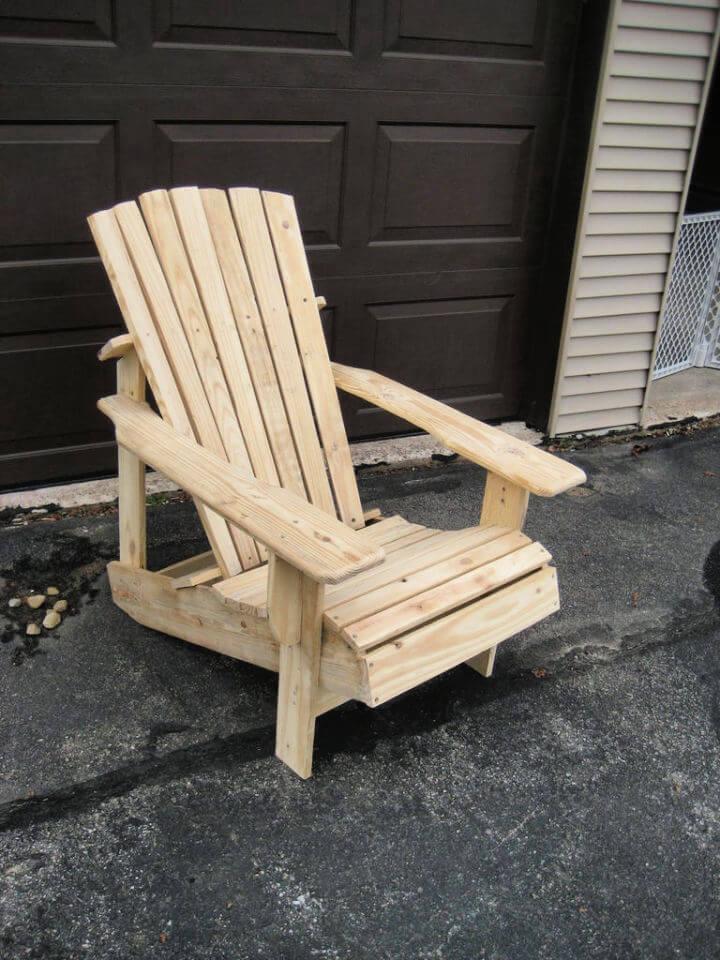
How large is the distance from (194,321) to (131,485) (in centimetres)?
44

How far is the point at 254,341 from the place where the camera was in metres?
2.35

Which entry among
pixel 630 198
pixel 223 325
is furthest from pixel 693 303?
pixel 223 325

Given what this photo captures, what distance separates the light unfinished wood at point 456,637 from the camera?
1.73 m

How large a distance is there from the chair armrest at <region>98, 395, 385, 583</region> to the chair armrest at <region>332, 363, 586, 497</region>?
52 centimetres

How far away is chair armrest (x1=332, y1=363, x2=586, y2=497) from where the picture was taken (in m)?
1.98

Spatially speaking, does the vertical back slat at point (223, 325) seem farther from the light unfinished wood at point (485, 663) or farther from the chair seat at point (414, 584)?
the light unfinished wood at point (485, 663)

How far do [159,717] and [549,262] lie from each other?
2.35 m

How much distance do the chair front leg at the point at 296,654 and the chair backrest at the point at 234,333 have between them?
1.21 feet

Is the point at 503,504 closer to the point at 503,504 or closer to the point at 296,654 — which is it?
the point at 503,504

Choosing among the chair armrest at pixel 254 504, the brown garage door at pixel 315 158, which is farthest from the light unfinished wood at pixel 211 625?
the brown garage door at pixel 315 158

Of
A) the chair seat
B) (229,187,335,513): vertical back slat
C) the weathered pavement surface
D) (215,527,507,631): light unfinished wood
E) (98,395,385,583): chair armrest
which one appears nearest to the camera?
(98,395,385,583): chair armrest

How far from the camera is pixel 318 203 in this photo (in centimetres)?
310

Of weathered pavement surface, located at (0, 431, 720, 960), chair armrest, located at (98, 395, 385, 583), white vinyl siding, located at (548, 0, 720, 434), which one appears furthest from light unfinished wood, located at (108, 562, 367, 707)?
white vinyl siding, located at (548, 0, 720, 434)

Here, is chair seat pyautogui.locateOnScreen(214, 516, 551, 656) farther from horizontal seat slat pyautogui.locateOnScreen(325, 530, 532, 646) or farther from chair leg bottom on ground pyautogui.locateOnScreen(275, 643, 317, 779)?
chair leg bottom on ground pyautogui.locateOnScreen(275, 643, 317, 779)
